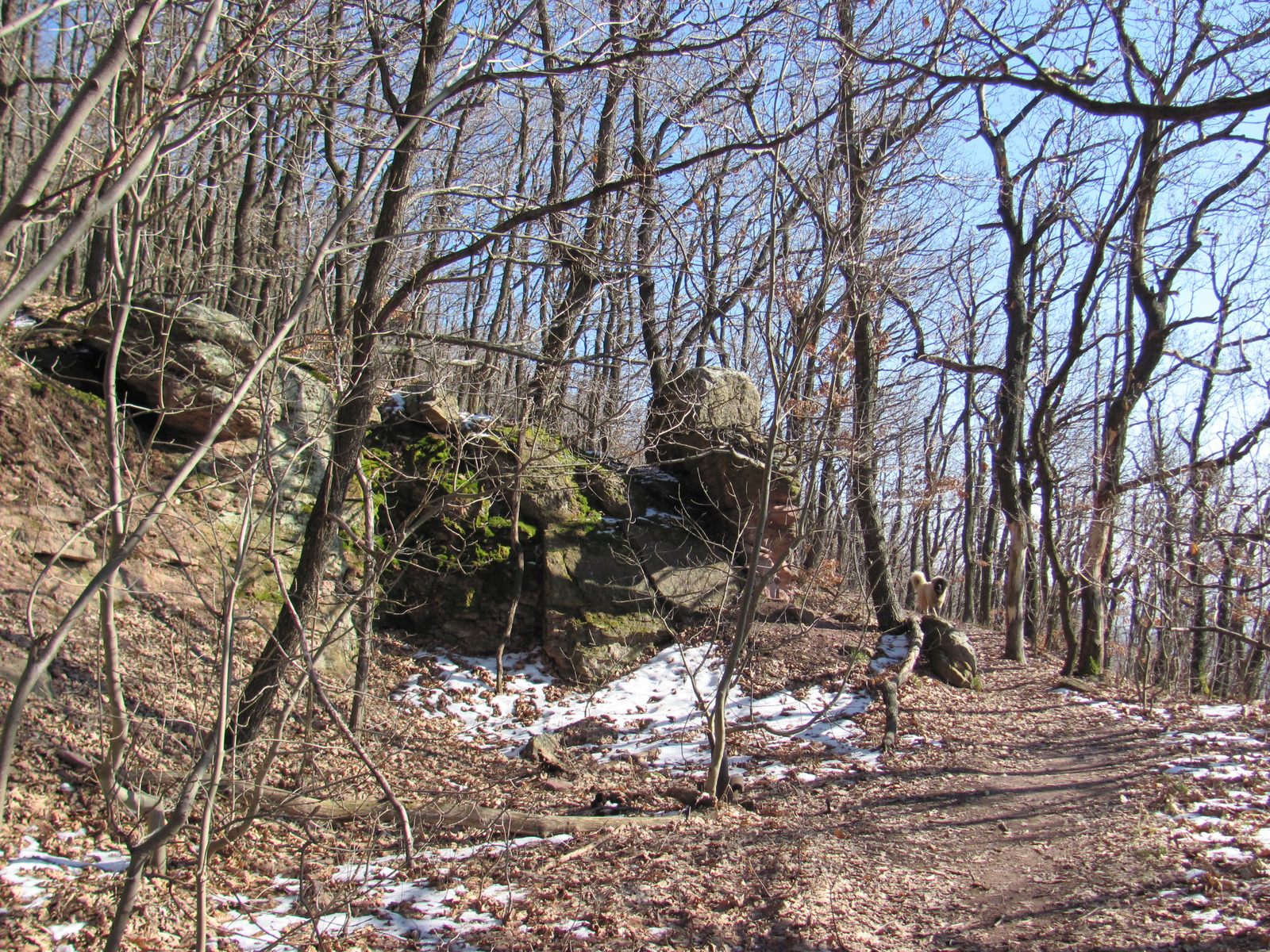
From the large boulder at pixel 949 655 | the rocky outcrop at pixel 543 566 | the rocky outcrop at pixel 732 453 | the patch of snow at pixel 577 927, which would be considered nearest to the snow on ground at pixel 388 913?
the patch of snow at pixel 577 927

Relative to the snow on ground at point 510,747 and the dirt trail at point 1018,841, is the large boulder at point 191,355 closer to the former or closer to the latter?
the snow on ground at point 510,747

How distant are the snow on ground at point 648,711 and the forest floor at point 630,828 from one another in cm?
5

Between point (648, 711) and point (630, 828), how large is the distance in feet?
10.1

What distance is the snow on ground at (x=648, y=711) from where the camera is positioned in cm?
705

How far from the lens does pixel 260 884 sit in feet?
13.9

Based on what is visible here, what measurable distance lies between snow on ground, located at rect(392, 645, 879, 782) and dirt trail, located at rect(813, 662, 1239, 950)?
0.83 meters

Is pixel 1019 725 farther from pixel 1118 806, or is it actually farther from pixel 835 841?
pixel 835 841

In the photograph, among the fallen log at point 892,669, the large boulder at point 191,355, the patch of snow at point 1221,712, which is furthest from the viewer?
the patch of snow at point 1221,712

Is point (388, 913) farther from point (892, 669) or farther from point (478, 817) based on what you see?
point (892, 669)

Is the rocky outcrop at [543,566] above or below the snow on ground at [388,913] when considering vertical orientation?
above

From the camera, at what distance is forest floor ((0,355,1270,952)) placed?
12.3 feet

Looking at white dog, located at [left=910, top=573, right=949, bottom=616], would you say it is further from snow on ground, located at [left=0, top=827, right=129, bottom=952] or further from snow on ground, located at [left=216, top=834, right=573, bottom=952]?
snow on ground, located at [left=0, top=827, right=129, bottom=952]

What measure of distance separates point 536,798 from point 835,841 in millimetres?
2330

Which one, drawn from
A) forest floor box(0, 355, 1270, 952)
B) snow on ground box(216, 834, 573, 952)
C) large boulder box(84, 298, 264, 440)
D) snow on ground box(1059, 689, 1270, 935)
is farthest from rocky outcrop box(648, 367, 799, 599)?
snow on ground box(216, 834, 573, 952)
